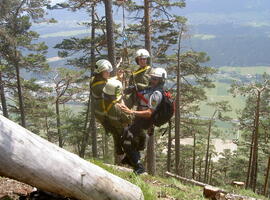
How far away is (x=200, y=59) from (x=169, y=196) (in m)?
15.8

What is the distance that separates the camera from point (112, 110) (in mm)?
5770

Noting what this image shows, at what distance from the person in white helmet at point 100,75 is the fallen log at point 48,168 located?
2.35 m

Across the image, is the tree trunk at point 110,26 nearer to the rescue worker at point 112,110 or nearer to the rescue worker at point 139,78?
the rescue worker at point 139,78

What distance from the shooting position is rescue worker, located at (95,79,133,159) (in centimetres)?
560

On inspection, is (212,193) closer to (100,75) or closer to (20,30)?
(100,75)

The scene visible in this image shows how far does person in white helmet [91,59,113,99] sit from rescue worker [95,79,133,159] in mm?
163

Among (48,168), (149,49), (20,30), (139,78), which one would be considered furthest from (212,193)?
(20,30)

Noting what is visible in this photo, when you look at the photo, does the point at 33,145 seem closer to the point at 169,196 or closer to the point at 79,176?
the point at 79,176

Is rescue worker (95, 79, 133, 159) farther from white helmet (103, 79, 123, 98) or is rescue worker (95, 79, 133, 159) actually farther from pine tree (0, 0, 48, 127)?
pine tree (0, 0, 48, 127)

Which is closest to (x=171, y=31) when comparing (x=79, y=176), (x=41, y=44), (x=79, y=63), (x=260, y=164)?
(x=79, y=63)

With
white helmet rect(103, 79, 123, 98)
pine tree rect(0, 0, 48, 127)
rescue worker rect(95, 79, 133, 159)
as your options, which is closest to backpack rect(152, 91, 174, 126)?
rescue worker rect(95, 79, 133, 159)

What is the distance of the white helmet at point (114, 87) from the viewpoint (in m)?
5.55

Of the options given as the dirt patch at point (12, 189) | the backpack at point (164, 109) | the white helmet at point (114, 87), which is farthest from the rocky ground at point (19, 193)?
the backpack at point (164, 109)

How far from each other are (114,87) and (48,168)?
7.97 ft
